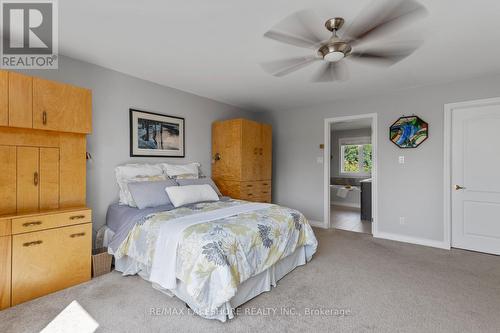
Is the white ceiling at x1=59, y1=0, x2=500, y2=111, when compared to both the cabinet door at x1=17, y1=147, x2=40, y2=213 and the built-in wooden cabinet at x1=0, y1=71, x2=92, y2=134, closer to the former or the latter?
the built-in wooden cabinet at x1=0, y1=71, x2=92, y2=134

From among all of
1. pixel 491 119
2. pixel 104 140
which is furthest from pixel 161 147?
pixel 491 119

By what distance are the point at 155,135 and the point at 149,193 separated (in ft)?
3.50

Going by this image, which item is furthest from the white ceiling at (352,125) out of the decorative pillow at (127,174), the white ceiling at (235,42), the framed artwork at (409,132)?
the decorative pillow at (127,174)

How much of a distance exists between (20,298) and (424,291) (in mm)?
3652

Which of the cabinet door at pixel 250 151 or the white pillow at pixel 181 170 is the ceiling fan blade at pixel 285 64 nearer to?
the cabinet door at pixel 250 151

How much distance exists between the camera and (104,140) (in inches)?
122

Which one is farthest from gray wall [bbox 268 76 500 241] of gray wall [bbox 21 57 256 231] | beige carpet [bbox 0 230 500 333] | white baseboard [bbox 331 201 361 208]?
white baseboard [bbox 331 201 361 208]

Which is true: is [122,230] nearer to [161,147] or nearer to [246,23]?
[161,147]

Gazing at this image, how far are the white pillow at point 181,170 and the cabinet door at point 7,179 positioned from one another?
1619 millimetres

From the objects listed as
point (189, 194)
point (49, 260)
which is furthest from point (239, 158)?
point (49, 260)

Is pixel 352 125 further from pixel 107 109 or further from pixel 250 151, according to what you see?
pixel 107 109

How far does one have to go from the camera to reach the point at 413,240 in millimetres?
3820

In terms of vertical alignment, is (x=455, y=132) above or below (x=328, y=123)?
below

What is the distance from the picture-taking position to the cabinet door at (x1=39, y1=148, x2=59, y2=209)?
245cm
